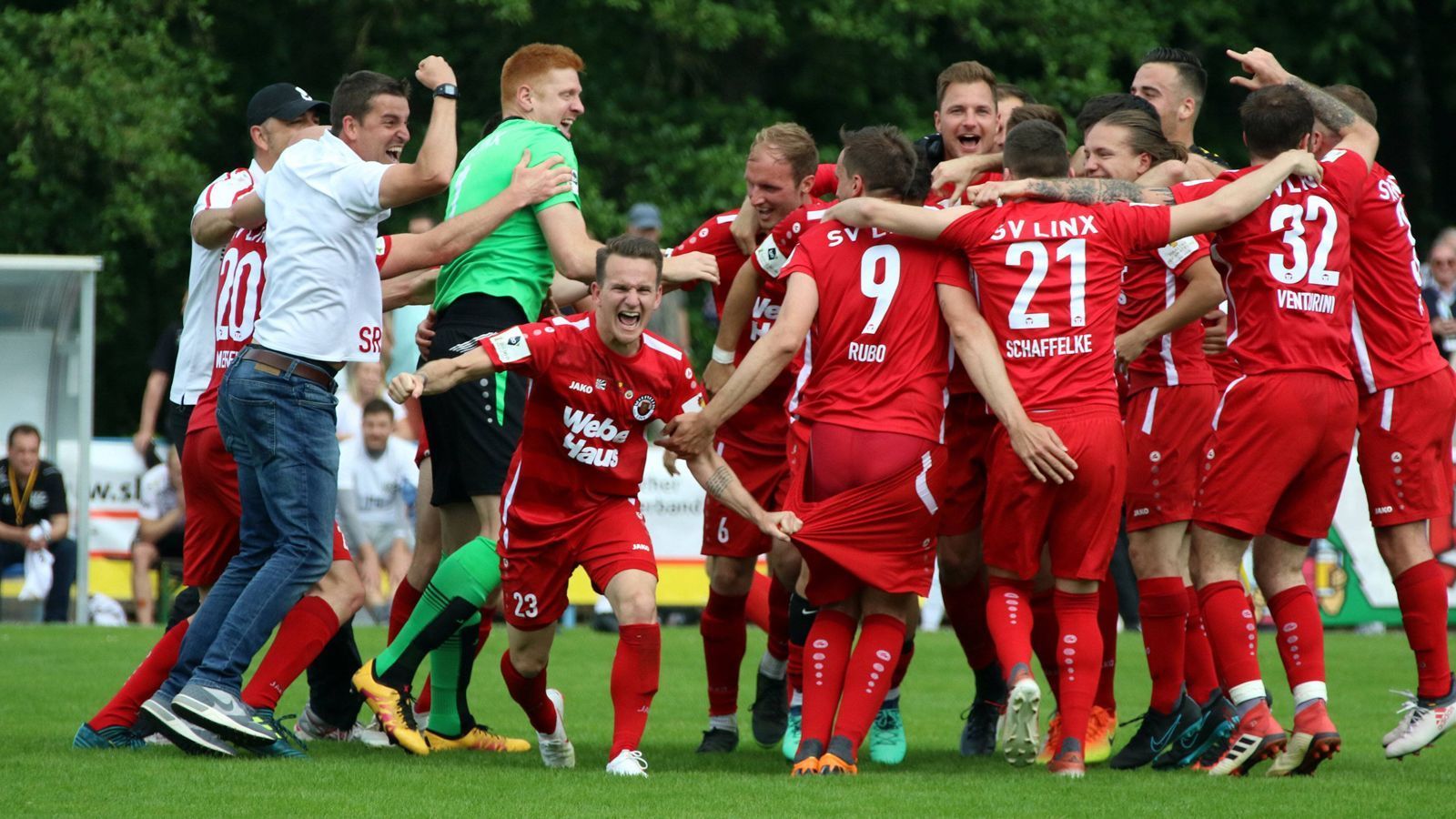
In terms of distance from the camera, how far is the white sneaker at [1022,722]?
631 centimetres

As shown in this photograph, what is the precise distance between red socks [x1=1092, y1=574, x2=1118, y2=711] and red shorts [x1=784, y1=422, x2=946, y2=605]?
1203 mm

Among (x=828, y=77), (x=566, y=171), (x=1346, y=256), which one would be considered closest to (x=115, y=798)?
(x=566, y=171)

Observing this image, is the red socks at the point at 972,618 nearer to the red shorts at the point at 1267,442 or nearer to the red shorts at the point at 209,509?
the red shorts at the point at 1267,442

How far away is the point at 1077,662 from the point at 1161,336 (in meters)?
1.50

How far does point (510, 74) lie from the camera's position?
802 cm

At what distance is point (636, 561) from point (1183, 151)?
2.98m

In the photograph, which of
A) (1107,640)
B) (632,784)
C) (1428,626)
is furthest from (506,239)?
(1428,626)

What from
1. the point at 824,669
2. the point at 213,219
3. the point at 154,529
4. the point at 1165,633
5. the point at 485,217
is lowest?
the point at 154,529

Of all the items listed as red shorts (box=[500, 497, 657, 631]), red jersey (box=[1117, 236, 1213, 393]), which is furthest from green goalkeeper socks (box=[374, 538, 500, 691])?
red jersey (box=[1117, 236, 1213, 393])

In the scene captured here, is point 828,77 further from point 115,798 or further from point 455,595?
point 115,798

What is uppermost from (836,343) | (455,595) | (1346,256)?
(1346,256)

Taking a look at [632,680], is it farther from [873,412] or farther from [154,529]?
[154,529]

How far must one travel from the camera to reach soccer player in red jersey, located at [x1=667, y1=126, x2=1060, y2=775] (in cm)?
689

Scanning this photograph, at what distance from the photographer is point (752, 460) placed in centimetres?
836
